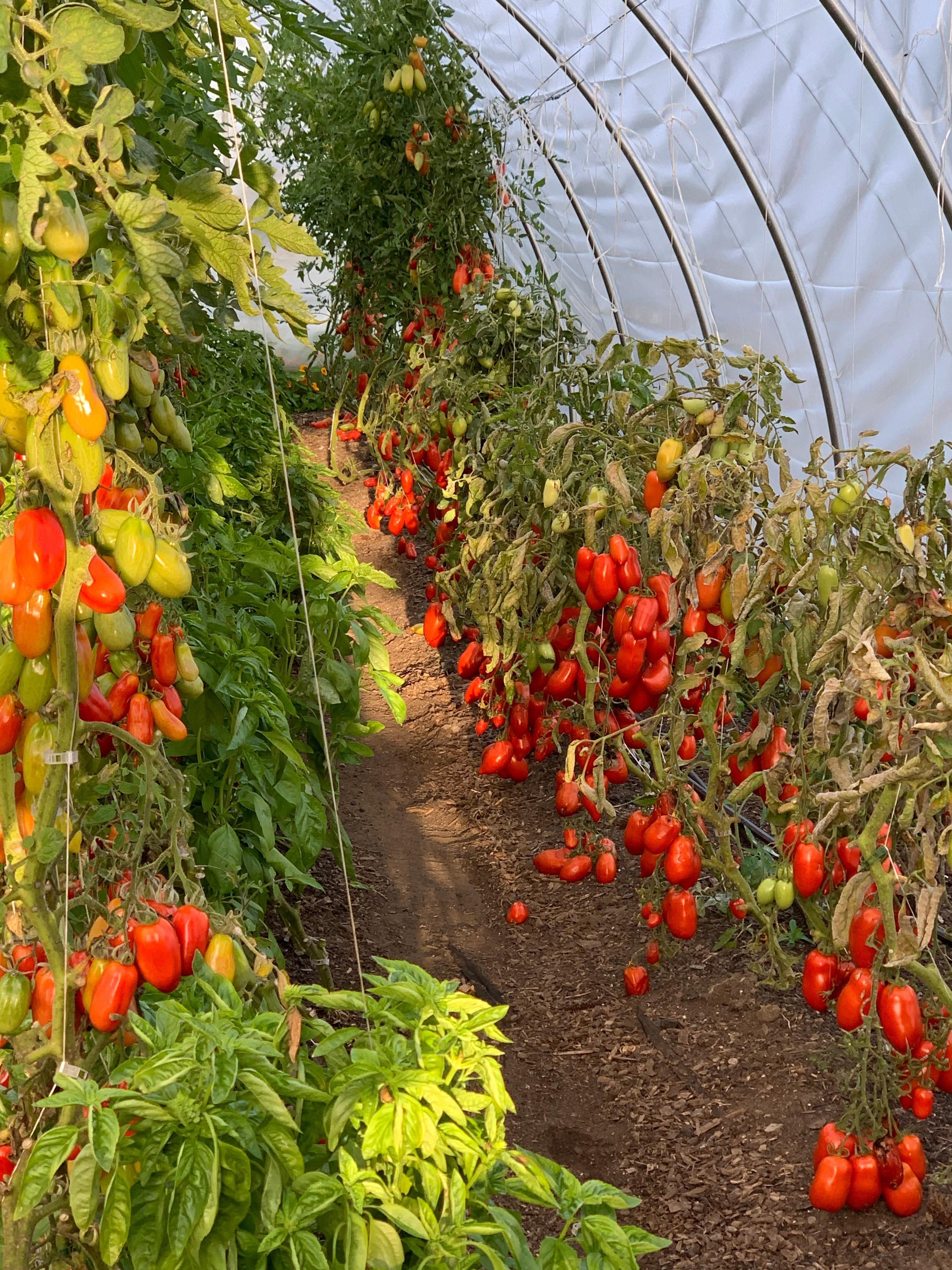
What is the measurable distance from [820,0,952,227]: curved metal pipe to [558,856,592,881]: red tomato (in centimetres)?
197

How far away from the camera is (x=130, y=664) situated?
153cm

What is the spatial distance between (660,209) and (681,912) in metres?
3.07

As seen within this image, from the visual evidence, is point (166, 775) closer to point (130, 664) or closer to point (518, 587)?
point (130, 664)

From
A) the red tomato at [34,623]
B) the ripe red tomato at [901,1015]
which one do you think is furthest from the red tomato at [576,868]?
the red tomato at [34,623]

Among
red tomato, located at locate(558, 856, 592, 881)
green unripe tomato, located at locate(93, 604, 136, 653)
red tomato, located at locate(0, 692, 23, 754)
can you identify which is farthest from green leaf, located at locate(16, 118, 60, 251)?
red tomato, located at locate(558, 856, 592, 881)

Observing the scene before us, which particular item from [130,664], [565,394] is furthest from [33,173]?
[565,394]

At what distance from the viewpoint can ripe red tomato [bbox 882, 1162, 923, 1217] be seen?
219cm

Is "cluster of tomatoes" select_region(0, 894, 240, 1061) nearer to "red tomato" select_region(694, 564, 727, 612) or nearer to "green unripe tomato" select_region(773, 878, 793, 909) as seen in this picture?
"green unripe tomato" select_region(773, 878, 793, 909)

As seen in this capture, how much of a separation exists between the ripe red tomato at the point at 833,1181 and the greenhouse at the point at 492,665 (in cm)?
1

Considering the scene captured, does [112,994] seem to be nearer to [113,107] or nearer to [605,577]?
[113,107]

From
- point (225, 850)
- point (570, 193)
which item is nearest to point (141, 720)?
point (225, 850)

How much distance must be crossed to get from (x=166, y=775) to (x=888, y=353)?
2.96 m

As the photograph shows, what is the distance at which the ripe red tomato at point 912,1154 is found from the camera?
2.18 m

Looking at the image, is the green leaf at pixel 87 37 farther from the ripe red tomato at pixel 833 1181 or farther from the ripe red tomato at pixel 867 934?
the ripe red tomato at pixel 833 1181
